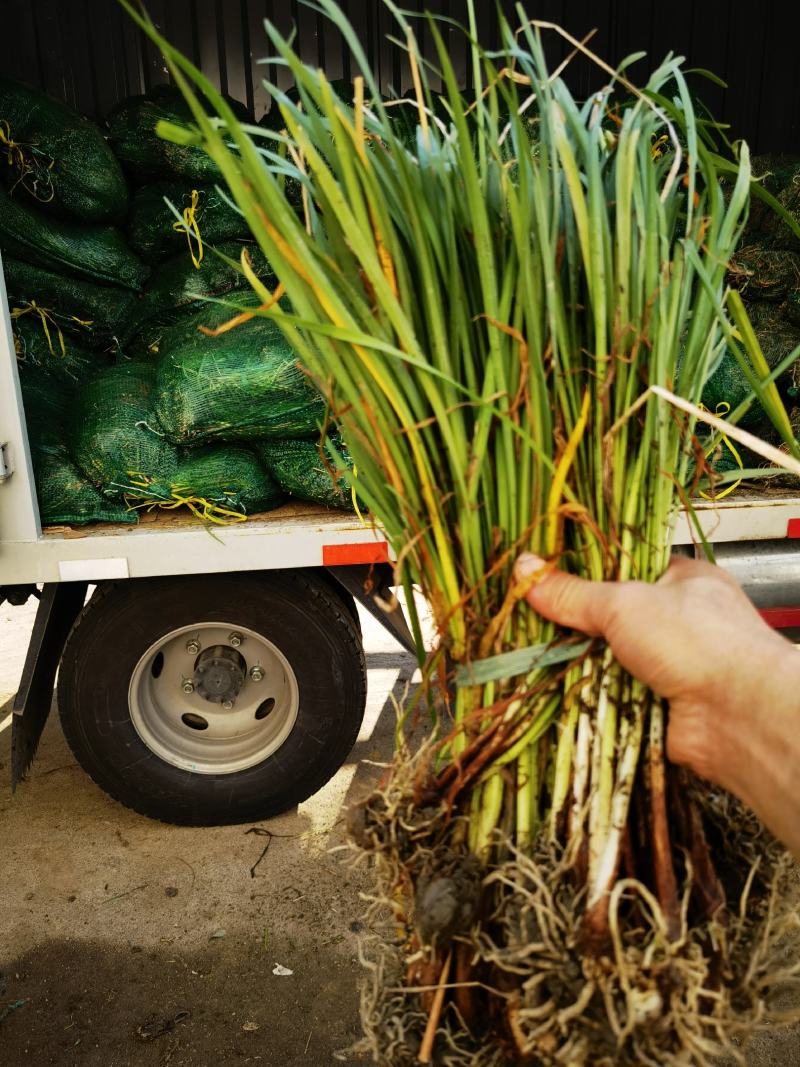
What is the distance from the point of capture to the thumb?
2.99 ft

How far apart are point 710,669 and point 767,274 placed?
110 inches

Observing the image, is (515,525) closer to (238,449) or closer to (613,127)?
(613,127)

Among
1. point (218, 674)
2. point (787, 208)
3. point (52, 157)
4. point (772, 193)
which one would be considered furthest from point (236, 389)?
point (772, 193)

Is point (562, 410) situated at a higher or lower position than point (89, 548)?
higher

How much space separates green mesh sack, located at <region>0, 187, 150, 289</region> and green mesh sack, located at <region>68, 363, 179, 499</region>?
2.67ft

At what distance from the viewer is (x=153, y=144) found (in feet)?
11.0

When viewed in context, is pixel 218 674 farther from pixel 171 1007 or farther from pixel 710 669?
pixel 710 669

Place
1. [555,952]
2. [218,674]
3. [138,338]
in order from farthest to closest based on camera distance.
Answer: [138,338]
[218,674]
[555,952]

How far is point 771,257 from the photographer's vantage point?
3.17 meters

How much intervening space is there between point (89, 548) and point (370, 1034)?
1761mm

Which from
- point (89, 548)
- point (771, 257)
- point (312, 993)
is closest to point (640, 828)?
point (312, 993)

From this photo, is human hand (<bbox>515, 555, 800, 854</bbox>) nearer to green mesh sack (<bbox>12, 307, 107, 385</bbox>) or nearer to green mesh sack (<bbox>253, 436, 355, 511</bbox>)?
green mesh sack (<bbox>253, 436, 355, 511</bbox>)

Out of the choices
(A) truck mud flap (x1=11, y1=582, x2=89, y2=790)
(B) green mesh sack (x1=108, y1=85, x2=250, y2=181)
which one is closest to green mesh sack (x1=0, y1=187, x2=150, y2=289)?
(B) green mesh sack (x1=108, y1=85, x2=250, y2=181)

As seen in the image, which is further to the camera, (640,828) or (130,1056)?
(130,1056)
